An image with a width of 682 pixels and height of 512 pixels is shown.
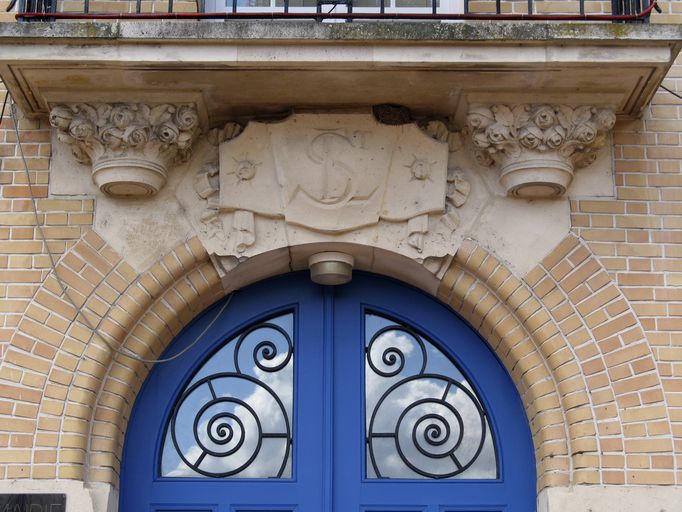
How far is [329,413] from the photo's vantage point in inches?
259

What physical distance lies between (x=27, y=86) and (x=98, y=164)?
1.75 ft

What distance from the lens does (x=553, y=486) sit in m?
6.18

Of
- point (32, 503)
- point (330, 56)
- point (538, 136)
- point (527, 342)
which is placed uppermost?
point (330, 56)

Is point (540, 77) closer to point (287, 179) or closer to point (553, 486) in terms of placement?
point (287, 179)

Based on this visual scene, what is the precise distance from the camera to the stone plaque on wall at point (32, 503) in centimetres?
598

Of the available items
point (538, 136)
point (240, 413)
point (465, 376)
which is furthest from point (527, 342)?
point (240, 413)

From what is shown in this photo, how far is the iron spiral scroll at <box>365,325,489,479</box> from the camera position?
6602 mm

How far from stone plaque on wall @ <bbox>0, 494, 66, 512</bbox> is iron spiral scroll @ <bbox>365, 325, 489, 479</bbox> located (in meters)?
1.64

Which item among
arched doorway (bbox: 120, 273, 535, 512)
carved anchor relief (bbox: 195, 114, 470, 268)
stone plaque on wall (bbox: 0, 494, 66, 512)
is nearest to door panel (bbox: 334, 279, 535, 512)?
arched doorway (bbox: 120, 273, 535, 512)

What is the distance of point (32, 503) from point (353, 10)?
3225 millimetres

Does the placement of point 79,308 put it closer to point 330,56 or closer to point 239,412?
point 239,412

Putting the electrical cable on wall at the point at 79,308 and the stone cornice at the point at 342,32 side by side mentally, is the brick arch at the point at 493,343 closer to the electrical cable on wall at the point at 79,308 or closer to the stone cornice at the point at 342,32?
the electrical cable on wall at the point at 79,308

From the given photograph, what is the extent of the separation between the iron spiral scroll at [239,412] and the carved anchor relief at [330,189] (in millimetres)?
612

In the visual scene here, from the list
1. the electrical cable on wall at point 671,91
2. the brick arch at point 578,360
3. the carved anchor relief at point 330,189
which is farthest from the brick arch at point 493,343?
the electrical cable on wall at point 671,91
